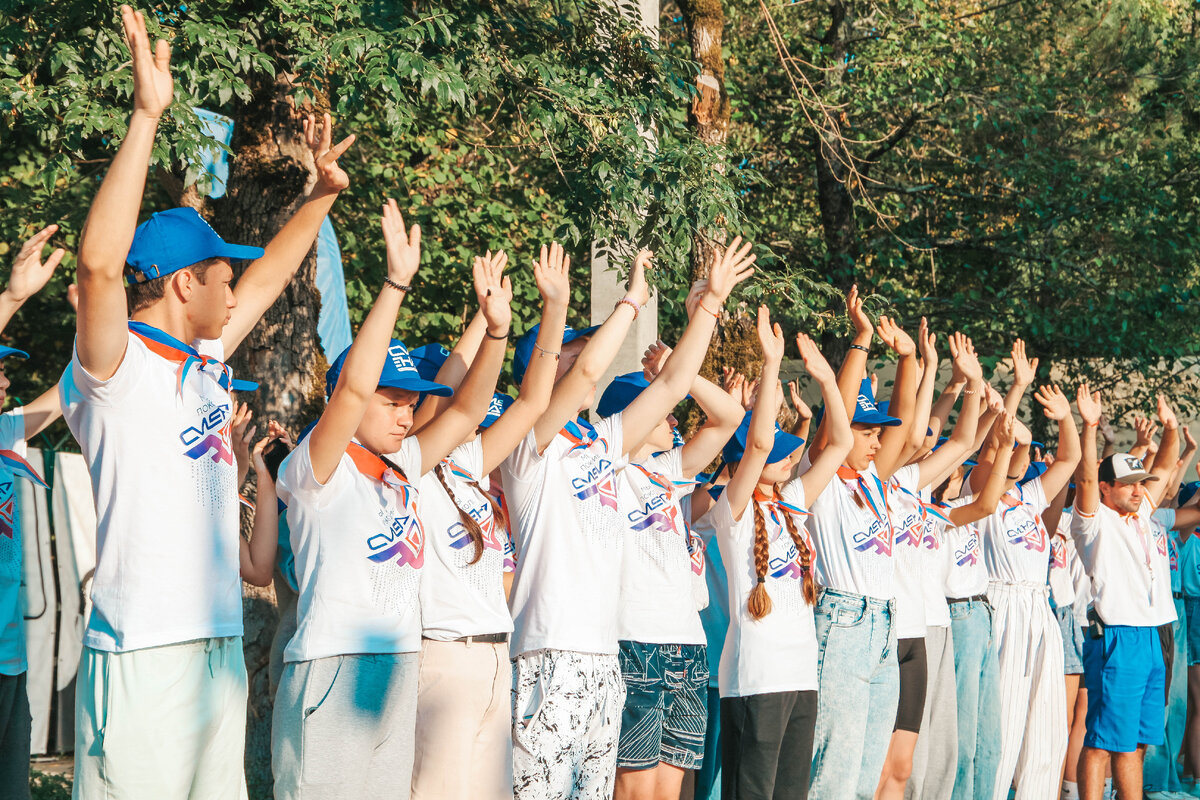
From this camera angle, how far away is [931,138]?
1366 cm

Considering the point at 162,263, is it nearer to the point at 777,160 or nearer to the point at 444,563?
the point at 444,563

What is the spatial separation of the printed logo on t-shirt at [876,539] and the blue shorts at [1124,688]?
8.34ft

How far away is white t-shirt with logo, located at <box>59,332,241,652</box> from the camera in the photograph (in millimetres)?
2920

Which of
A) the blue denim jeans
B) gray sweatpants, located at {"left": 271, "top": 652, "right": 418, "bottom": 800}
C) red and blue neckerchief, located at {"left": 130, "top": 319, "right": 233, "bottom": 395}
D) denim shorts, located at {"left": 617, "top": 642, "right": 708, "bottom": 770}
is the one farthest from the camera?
the blue denim jeans

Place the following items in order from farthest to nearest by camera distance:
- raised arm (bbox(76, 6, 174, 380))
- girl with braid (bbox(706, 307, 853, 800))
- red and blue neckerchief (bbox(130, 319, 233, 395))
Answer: girl with braid (bbox(706, 307, 853, 800)) < red and blue neckerchief (bbox(130, 319, 233, 395)) < raised arm (bbox(76, 6, 174, 380))

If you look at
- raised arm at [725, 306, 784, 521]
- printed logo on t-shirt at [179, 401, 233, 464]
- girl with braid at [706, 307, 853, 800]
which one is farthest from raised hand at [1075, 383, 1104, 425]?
printed logo on t-shirt at [179, 401, 233, 464]

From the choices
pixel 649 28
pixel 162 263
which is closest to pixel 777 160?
pixel 649 28

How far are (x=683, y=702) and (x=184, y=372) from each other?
7.84 feet

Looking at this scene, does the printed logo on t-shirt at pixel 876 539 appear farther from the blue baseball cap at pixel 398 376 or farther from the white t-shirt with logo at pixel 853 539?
the blue baseball cap at pixel 398 376

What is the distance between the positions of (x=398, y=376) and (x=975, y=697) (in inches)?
160

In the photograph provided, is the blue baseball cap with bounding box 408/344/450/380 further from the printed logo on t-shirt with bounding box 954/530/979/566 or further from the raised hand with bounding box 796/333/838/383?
the printed logo on t-shirt with bounding box 954/530/979/566

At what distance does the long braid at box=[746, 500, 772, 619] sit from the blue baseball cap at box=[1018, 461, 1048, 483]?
9.14 ft

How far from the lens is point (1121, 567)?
7.36 meters

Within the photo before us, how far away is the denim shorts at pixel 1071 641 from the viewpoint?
7293 mm
